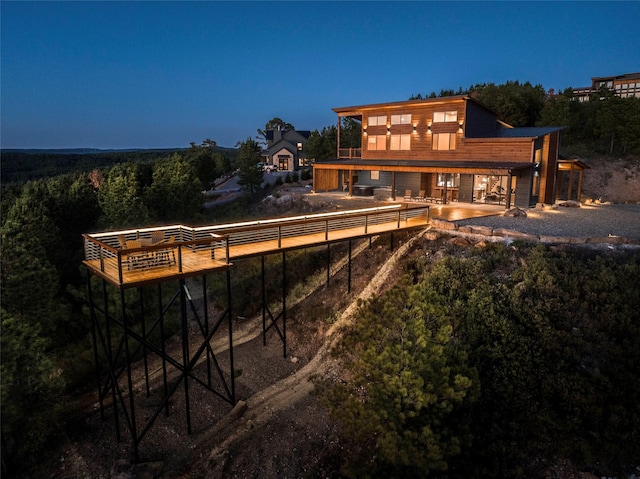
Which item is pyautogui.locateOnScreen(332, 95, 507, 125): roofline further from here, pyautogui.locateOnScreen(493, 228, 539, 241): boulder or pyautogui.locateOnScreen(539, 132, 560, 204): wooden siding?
pyautogui.locateOnScreen(493, 228, 539, 241): boulder

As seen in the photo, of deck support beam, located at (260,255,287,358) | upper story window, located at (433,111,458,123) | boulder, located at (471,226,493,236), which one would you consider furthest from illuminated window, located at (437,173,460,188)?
deck support beam, located at (260,255,287,358)

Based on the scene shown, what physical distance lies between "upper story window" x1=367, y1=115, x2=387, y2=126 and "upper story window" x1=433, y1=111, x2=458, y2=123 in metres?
3.93

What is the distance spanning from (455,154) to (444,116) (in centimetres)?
262

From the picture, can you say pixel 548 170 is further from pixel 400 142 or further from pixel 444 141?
pixel 400 142

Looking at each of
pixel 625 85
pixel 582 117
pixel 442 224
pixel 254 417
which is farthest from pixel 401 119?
pixel 625 85

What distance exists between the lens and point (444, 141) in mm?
28922

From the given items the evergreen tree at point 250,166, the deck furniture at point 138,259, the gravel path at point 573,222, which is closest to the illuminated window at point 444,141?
the gravel path at point 573,222

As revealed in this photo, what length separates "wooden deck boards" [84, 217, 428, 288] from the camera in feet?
37.5

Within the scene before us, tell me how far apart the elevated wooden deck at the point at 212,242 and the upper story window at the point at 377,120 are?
1332 cm

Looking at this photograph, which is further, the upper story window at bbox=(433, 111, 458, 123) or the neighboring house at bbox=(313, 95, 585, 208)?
the upper story window at bbox=(433, 111, 458, 123)

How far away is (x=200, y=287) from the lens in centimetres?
2591

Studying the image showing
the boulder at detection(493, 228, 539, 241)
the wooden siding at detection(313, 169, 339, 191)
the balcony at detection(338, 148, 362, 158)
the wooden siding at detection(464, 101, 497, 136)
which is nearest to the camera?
the boulder at detection(493, 228, 539, 241)

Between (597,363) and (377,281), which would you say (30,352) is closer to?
(377,281)

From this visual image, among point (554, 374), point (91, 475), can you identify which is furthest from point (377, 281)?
point (91, 475)
